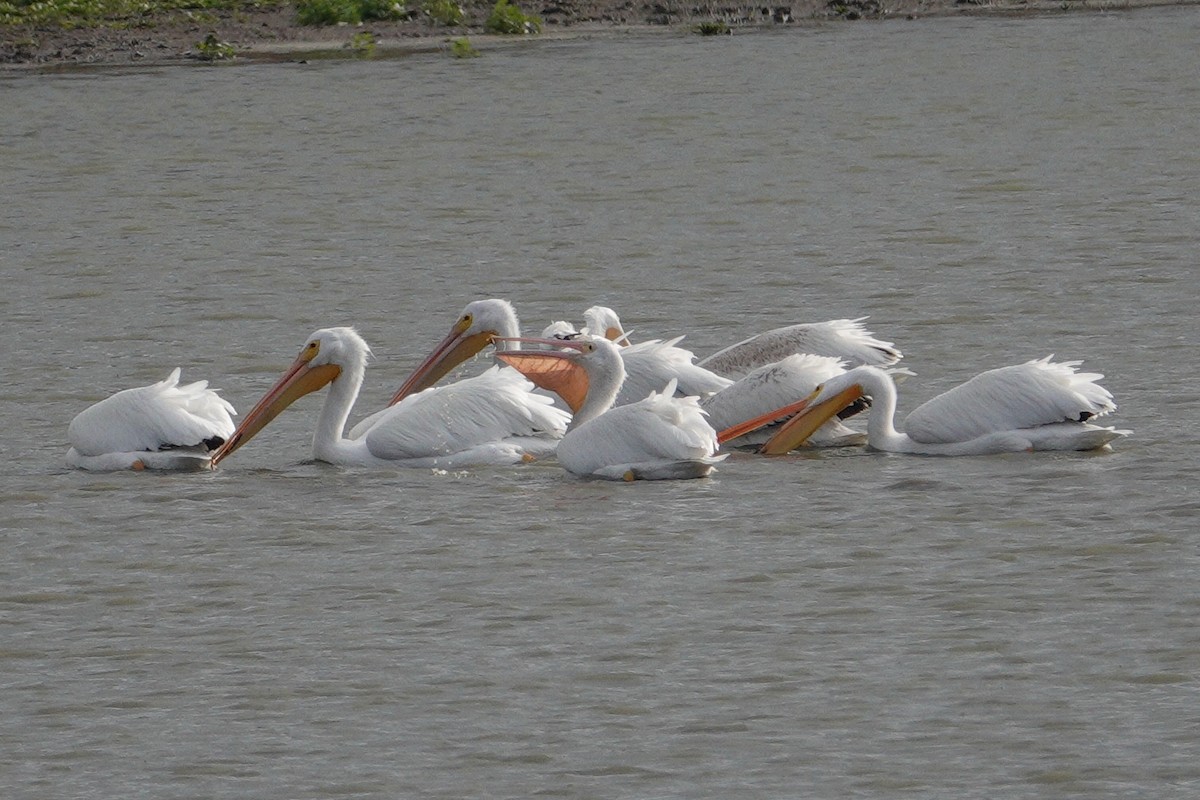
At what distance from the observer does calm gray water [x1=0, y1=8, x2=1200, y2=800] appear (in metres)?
4.71

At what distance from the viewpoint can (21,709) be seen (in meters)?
5.04

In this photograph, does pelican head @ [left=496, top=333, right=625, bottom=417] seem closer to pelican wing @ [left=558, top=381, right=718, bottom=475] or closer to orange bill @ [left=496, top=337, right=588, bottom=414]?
orange bill @ [left=496, top=337, right=588, bottom=414]

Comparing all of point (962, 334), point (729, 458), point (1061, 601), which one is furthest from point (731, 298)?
point (1061, 601)

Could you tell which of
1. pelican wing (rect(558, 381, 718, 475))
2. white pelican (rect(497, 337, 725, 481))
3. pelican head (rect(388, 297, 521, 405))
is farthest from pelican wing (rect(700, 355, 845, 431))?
pelican head (rect(388, 297, 521, 405))

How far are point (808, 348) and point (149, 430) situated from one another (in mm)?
2154

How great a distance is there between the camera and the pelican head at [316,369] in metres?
7.64

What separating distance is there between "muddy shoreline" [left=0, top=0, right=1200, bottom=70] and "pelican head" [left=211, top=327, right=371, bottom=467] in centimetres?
1086

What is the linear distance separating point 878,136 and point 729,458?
7739mm

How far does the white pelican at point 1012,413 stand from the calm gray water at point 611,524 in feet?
0.27

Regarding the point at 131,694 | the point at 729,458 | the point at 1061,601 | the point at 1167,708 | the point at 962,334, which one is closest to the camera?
the point at 1167,708

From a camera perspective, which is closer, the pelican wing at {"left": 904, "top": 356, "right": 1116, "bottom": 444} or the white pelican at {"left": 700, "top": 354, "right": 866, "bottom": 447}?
the pelican wing at {"left": 904, "top": 356, "right": 1116, "bottom": 444}

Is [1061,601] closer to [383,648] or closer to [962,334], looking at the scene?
[383,648]

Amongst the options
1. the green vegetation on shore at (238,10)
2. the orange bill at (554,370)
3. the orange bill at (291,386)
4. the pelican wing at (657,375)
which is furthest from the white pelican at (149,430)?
the green vegetation on shore at (238,10)

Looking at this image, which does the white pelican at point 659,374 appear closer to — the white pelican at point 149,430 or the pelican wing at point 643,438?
the pelican wing at point 643,438
